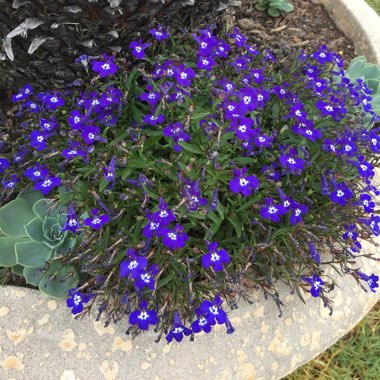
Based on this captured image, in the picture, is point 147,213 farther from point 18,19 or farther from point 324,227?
point 18,19

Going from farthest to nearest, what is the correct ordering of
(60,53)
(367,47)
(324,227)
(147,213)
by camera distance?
1. (367,47)
2. (60,53)
3. (324,227)
4. (147,213)

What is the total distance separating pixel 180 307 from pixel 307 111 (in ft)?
2.93

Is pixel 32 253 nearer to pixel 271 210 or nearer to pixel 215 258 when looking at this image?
pixel 215 258

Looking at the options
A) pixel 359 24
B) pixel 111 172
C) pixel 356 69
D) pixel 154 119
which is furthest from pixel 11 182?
pixel 359 24

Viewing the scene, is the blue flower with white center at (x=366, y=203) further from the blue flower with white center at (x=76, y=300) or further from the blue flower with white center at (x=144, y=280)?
the blue flower with white center at (x=76, y=300)

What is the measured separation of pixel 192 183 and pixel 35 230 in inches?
24.0

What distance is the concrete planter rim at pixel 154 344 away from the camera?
1615 millimetres

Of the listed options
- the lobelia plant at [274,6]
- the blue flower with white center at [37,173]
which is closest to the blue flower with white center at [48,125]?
the blue flower with white center at [37,173]

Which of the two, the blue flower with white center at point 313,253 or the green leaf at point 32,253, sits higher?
the blue flower with white center at point 313,253

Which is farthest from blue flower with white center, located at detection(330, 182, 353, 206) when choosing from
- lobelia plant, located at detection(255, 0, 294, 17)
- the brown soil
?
lobelia plant, located at detection(255, 0, 294, 17)

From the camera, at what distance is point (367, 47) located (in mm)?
2826

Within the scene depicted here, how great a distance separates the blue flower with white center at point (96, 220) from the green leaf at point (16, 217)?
0.36 metres

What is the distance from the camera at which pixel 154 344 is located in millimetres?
1675

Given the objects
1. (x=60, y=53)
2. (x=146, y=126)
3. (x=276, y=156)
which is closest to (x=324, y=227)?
(x=276, y=156)
